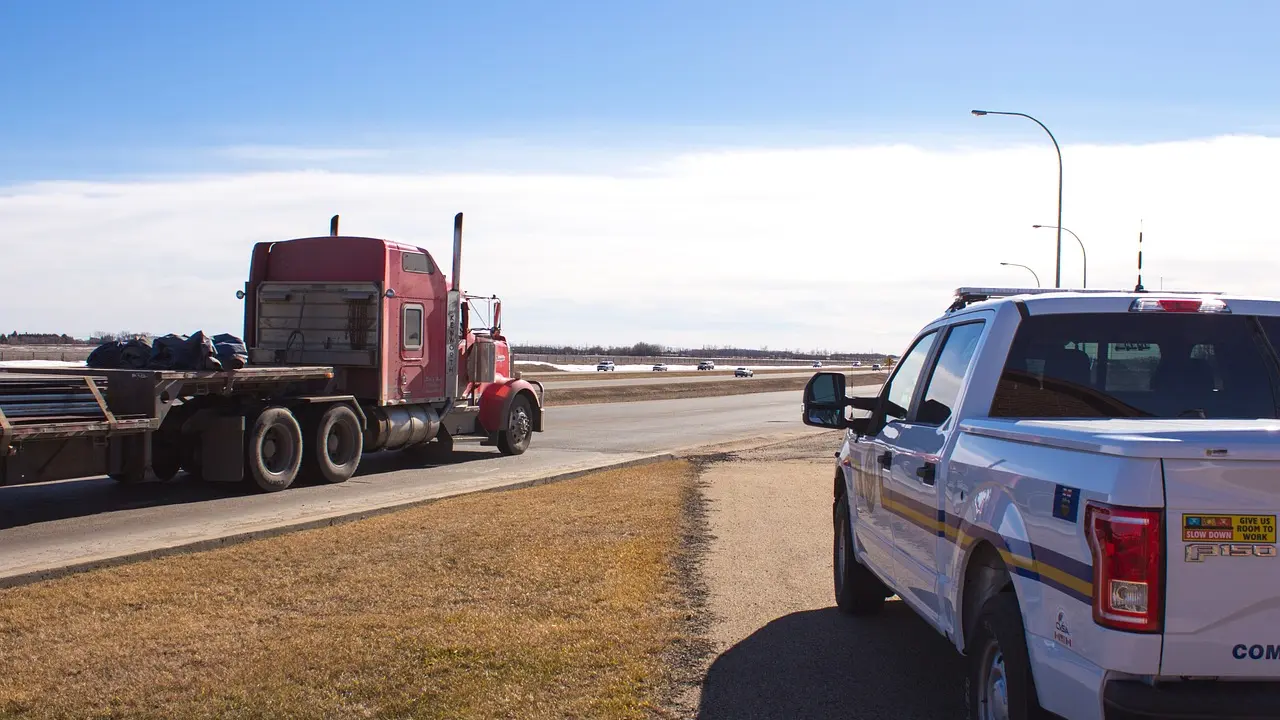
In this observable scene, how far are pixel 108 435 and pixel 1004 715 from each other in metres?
10.6

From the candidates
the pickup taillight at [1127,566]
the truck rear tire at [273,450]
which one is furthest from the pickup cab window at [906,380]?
the truck rear tire at [273,450]

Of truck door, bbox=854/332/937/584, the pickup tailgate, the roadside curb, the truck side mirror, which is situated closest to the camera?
the pickup tailgate

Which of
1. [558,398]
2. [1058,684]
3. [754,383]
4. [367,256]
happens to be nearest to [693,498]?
[367,256]

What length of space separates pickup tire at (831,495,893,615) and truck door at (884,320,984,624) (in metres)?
1.40

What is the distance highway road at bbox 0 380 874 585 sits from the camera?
34.1ft

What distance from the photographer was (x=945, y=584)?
5.16 metres

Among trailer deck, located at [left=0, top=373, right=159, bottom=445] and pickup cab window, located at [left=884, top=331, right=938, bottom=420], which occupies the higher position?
pickup cab window, located at [left=884, top=331, right=938, bottom=420]

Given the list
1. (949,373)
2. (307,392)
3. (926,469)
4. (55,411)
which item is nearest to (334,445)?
(307,392)

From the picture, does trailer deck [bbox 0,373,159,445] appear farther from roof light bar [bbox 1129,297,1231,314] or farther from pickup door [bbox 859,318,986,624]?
roof light bar [bbox 1129,297,1231,314]

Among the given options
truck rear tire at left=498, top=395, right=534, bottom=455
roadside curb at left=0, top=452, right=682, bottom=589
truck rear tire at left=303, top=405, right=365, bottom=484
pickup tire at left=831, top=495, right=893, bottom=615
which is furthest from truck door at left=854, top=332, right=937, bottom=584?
truck rear tire at left=498, top=395, right=534, bottom=455

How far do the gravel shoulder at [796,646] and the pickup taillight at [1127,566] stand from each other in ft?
7.89

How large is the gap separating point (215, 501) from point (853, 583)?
9147mm

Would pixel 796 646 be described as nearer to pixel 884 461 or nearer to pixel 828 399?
pixel 884 461

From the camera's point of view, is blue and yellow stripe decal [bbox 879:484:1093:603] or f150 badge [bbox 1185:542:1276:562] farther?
blue and yellow stripe decal [bbox 879:484:1093:603]
